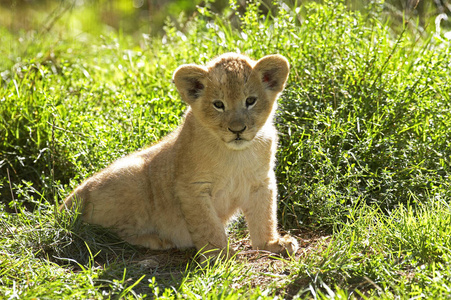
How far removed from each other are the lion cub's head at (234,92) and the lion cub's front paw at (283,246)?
2.67ft

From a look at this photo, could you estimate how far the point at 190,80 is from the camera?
441 cm

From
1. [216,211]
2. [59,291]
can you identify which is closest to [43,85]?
[216,211]

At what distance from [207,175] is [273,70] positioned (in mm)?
958

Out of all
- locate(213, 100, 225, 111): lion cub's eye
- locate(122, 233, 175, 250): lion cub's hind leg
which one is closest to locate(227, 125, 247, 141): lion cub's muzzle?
locate(213, 100, 225, 111): lion cub's eye

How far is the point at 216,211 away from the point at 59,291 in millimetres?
1415

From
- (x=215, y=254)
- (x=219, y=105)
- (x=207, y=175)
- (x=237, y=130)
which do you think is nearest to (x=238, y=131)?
(x=237, y=130)

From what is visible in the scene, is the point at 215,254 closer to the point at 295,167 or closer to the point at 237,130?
the point at 237,130

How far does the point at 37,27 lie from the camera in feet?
30.9

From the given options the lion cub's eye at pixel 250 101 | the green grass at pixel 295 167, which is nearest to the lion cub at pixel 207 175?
the lion cub's eye at pixel 250 101

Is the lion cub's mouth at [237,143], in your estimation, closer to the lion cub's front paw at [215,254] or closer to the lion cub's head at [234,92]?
the lion cub's head at [234,92]

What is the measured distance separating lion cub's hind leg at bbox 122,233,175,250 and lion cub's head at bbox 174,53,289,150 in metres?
1.06

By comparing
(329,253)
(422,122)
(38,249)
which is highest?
(422,122)

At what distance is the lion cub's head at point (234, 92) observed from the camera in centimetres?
422

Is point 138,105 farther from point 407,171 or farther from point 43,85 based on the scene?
point 407,171
